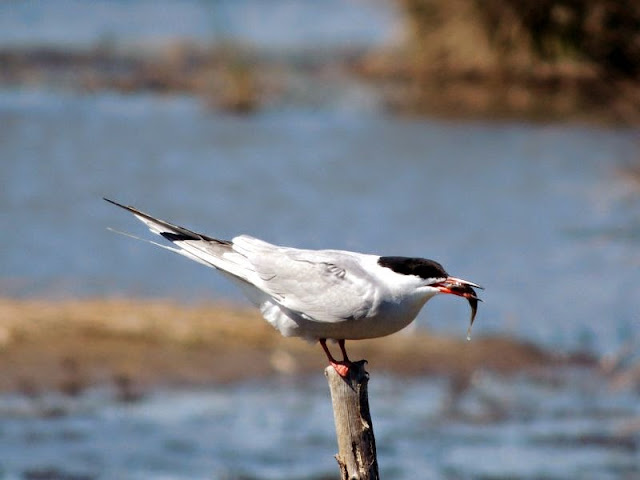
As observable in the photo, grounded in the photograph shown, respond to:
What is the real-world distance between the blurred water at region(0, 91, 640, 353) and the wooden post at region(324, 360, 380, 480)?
5.51 m

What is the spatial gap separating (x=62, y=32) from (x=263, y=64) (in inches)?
263

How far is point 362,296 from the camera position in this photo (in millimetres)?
4629

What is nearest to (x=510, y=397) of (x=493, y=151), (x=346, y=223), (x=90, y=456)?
(x=90, y=456)

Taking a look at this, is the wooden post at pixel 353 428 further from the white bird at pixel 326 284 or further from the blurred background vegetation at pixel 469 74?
the blurred background vegetation at pixel 469 74

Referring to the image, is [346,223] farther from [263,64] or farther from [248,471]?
[263,64]

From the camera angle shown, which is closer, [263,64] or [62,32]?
[263,64]

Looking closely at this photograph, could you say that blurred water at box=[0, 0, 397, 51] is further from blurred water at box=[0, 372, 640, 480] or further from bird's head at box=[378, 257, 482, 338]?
bird's head at box=[378, 257, 482, 338]

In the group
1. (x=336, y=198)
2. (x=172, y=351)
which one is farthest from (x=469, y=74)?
(x=172, y=351)

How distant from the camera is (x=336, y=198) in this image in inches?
685

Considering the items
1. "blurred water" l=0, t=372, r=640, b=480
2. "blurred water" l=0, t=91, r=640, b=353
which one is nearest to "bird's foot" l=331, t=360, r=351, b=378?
"blurred water" l=0, t=372, r=640, b=480

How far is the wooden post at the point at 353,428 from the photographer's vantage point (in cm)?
464

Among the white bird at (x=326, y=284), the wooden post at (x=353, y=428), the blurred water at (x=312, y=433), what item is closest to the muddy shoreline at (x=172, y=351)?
the blurred water at (x=312, y=433)

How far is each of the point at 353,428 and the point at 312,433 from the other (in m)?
4.94

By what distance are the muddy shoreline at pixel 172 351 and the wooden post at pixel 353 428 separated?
18.4 feet
